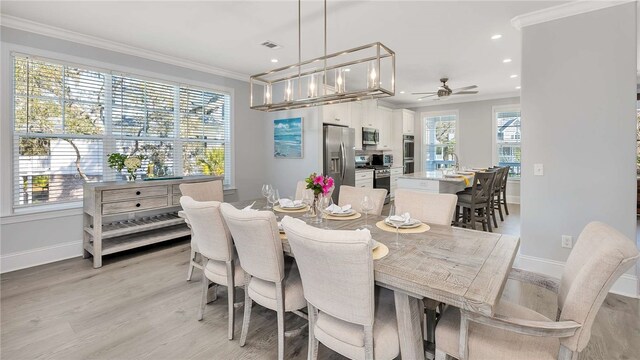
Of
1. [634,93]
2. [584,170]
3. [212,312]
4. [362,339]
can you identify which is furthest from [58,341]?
[634,93]

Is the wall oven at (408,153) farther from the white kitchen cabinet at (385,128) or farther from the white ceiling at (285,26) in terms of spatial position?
the white ceiling at (285,26)

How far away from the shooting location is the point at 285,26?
10.6ft

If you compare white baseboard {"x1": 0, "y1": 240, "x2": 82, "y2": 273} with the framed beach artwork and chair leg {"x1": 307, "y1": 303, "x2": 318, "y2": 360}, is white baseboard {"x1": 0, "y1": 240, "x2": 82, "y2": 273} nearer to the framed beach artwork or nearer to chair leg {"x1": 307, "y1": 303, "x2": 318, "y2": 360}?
the framed beach artwork

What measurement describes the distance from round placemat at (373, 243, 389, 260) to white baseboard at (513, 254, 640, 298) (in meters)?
2.37

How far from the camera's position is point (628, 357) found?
6.03ft

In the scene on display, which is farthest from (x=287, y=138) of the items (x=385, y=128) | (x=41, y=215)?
(x=41, y=215)

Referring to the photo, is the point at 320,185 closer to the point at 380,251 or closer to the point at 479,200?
the point at 380,251

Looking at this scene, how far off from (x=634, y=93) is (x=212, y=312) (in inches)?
158

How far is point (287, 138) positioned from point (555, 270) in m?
4.10

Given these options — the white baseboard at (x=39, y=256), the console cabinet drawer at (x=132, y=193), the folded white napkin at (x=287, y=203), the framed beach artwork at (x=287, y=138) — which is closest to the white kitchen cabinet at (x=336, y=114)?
the framed beach artwork at (x=287, y=138)

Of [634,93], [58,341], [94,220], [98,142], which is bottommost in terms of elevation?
[58,341]

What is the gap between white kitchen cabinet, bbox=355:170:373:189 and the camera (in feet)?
20.3

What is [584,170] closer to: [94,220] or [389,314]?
[389,314]

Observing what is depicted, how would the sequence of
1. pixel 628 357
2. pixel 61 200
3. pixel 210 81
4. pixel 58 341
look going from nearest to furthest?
pixel 628 357, pixel 58 341, pixel 61 200, pixel 210 81
